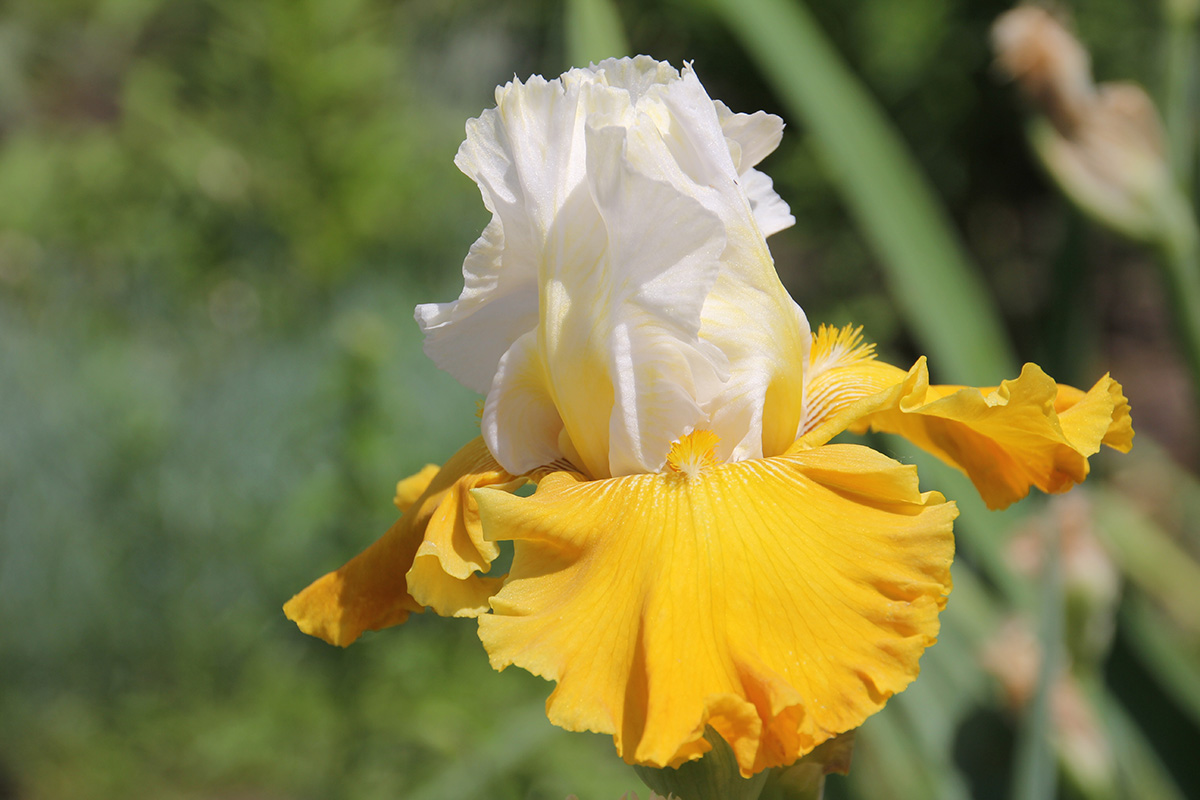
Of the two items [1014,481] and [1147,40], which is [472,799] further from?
[1147,40]

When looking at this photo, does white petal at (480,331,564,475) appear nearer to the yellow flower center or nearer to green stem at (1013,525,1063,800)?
the yellow flower center

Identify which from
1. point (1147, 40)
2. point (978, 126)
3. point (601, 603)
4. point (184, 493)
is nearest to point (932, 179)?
point (978, 126)

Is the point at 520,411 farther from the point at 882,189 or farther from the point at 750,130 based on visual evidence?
the point at 882,189

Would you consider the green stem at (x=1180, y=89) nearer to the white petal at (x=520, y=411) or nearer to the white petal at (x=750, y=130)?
the white petal at (x=750, y=130)

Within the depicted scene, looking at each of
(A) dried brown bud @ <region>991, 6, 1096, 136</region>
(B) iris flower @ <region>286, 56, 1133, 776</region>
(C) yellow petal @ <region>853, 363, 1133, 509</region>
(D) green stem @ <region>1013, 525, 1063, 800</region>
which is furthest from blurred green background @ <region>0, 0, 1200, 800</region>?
(B) iris flower @ <region>286, 56, 1133, 776</region>

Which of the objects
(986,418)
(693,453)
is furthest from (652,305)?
(986,418)

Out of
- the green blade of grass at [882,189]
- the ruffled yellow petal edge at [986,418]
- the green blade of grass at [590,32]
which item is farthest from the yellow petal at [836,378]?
the green blade of grass at [882,189]
